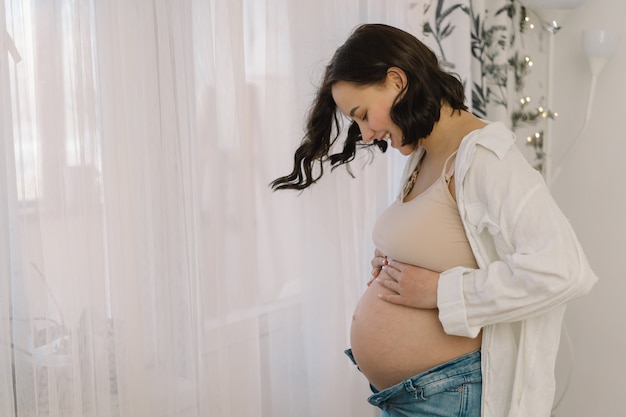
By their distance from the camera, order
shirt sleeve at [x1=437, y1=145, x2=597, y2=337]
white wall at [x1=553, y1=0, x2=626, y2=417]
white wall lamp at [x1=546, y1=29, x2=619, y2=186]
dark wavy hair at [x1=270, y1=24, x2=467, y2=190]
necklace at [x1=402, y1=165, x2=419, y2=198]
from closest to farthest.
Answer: shirt sleeve at [x1=437, y1=145, x2=597, y2=337] → dark wavy hair at [x1=270, y1=24, x2=467, y2=190] → necklace at [x1=402, y1=165, x2=419, y2=198] → white wall lamp at [x1=546, y1=29, x2=619, y2=186] → white wall at [x1=553, y1=0, x2=626, y2=417]

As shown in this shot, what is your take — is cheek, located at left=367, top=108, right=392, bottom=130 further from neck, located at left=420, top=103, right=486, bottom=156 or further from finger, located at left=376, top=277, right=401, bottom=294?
finger, located at left=376, top=277, right=401, bottom=294

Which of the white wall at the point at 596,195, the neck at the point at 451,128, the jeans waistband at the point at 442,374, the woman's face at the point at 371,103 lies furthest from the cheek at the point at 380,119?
the white wall at the point at 596,195

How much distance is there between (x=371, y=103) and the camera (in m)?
1.27

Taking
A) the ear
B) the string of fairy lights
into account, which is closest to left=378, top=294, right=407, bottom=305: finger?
the ear

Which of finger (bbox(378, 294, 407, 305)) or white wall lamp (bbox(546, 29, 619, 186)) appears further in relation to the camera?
white wall lamp (bbox(546, 29, 619, 186))

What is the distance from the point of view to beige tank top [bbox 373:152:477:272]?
1249mm

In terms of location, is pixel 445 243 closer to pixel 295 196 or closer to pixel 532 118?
pixel 295 196

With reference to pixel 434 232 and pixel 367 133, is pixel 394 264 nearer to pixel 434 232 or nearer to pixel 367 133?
pixel 434 232

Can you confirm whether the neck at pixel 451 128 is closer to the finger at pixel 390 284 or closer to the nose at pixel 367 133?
the nose at pixel 367 133

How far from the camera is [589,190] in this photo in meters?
2.17

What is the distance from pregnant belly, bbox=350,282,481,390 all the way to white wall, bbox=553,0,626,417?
1040mm

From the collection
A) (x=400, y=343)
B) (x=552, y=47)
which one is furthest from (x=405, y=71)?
(x=552, y=47)

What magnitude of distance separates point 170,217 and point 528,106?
1.36 m

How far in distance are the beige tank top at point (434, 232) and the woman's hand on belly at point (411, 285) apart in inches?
0.9
